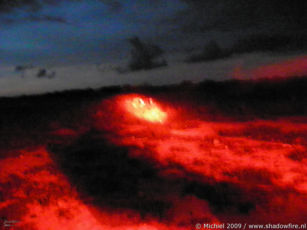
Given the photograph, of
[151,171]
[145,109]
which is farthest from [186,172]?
[145,109]

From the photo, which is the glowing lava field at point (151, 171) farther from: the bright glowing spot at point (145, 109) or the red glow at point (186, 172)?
the bright glowing spot at point (145, 109)

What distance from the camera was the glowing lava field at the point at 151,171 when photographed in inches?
196

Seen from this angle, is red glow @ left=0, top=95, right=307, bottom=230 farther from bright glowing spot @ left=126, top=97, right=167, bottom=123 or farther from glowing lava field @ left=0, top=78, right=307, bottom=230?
bright glowing spot @ left=126, top=97, right=167, bottom=123

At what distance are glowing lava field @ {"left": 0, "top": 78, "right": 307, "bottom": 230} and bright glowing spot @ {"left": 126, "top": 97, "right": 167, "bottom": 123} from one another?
0.18 metres

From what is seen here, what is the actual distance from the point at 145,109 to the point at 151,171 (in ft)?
29.4

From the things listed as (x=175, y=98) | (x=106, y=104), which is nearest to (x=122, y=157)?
(x=106, y=104)

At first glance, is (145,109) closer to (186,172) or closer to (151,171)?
(151,171)

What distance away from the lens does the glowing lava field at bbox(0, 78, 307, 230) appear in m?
4.97

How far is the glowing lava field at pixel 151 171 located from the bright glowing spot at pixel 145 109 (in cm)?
18

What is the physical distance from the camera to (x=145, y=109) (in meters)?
15.8

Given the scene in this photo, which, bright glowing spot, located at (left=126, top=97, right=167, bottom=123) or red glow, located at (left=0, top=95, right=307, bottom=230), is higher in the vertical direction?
red glow, located at (left=0, top=95, right=307, bottom=230)

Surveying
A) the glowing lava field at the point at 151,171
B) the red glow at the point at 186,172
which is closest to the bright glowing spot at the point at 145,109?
the glowing lava field at the point at 151,171

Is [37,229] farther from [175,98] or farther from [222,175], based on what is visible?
[175,98]

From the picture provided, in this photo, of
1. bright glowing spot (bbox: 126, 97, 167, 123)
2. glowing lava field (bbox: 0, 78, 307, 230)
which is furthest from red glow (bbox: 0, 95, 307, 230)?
bright glowing spot (bbox: 126, 97, 167, 123)
